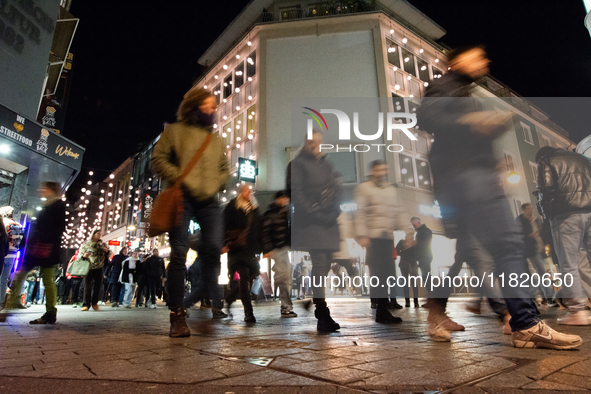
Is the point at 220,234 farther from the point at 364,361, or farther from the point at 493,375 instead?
the point at 493,375

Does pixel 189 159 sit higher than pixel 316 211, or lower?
higher

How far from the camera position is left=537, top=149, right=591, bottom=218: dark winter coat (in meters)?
4.05

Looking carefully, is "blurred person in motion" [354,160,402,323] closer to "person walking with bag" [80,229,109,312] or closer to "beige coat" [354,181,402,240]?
"beige coat" [354,181,402,240]

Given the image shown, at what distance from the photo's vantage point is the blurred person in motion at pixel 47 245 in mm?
4746

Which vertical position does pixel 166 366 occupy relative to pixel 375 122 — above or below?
below

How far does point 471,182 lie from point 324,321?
1.78m

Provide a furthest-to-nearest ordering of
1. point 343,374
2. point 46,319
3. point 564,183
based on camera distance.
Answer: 1. point 46,319
2. point 564,183
3. point 343,374

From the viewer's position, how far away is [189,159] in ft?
10.4

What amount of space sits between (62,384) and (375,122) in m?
19.2

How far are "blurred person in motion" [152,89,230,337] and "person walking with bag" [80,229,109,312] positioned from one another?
6299mm

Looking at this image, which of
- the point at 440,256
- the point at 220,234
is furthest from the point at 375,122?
the point at 220,234

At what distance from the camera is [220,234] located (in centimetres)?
334

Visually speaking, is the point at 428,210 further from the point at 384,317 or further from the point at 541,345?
the point at 541,345

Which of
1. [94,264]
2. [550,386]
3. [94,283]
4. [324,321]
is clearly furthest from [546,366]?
[94,283]
